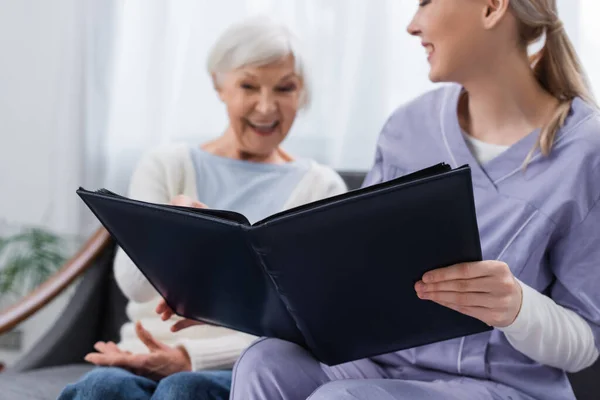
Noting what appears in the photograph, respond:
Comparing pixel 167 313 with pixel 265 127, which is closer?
pixel 167 313

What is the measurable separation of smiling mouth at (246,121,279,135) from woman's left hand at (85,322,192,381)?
1.58ft

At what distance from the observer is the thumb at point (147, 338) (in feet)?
4.50

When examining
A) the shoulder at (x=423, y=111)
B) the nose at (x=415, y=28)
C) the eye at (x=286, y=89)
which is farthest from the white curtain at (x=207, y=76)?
the nose at (x=415, y=28)

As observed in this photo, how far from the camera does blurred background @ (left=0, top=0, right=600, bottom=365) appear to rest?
201cm

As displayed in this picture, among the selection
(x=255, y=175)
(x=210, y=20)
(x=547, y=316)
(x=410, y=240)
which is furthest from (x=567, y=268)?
(x=210, y=20)

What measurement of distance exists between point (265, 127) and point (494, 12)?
1.93ft

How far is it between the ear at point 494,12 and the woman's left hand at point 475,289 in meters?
0.42

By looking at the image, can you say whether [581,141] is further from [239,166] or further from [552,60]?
[239,166]

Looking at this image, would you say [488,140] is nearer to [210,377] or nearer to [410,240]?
[410,240]

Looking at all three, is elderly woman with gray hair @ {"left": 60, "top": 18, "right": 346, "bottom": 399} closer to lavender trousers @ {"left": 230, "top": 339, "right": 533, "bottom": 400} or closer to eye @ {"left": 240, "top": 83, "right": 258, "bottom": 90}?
eye @ {"left": 240, "top": 83, "right": 258, "bottom": 90}

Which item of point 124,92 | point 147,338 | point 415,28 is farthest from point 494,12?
point 124,92

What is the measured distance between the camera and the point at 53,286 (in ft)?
6.00

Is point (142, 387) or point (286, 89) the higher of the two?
point (286, 89)

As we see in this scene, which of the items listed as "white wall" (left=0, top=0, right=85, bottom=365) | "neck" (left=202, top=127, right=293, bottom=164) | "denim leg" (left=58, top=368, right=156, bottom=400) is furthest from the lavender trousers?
"white wall" (left=0, top=0, right=85, bottom=365)
